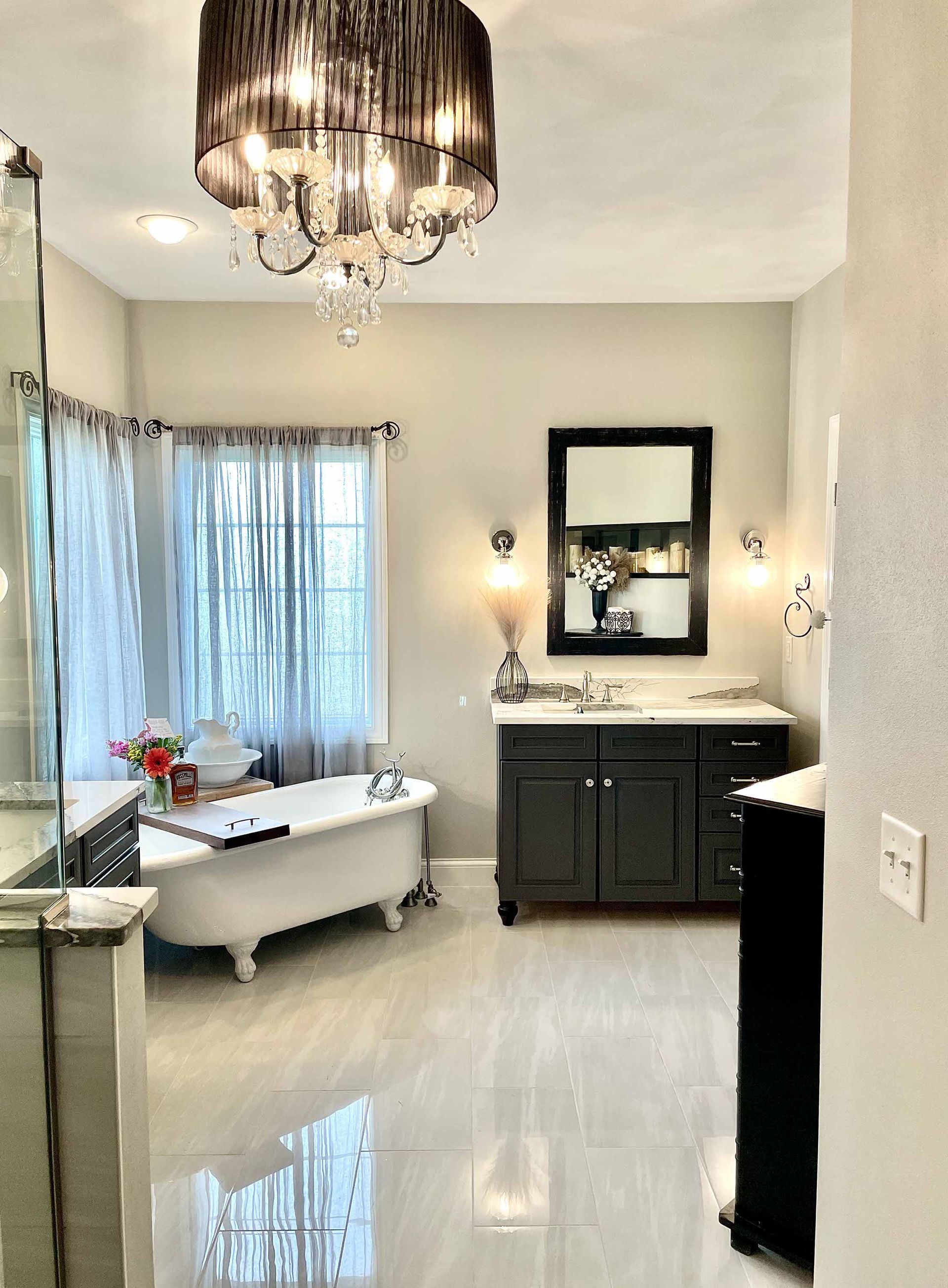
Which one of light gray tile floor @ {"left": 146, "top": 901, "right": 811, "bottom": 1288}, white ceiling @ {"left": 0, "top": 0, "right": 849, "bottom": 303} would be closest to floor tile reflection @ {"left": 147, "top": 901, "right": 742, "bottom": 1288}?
light gray tile floor @ {"left": 146, "top": 901, "right": 811, "bottom": 1288}

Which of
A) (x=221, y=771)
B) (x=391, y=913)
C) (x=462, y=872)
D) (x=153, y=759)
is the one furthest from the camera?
(x=462, y=872)

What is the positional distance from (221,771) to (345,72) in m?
3.04

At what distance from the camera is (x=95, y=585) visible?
146 inches

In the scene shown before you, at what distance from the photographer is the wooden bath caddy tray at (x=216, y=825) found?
326cm

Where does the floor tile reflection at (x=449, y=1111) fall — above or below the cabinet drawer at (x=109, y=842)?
below

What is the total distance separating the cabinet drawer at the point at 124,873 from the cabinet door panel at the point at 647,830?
1937 mm

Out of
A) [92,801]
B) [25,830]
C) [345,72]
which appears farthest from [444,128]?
[92,801]

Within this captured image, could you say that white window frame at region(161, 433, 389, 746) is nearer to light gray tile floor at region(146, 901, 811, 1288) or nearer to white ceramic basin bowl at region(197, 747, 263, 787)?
white ceramic basin bowl at region(197, 747, 263, 787)

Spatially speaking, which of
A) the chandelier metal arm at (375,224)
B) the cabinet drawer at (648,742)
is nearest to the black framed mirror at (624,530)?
the cabinet drawer at (648,742)

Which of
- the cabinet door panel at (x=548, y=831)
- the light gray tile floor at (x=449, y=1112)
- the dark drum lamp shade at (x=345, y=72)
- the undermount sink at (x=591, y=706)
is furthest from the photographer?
the undermount sink at (x=591, y=706)

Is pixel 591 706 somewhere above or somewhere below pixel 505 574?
below

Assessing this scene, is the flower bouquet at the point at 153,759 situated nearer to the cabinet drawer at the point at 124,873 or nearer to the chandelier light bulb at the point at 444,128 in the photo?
the cabinet drawer at the point at 124,873

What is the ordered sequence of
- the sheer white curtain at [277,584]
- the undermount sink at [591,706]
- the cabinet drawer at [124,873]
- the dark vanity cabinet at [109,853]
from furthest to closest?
the sheer white curtain at [277,584]
the undermount sink at [591,706]
the cabinet drawer at [124,873]
the dark vanity cabinet at [109,853]

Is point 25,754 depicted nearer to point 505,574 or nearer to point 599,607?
point 505,574
